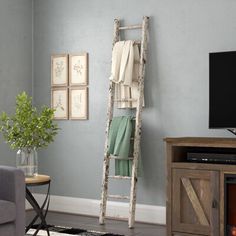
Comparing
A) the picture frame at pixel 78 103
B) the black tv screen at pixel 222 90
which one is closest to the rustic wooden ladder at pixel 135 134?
the picture frame at pixel 78 103

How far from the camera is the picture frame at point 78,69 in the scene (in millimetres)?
5977

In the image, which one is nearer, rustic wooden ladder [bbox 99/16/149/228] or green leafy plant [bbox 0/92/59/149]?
green leafy plant [bbox 0/92/59/149]

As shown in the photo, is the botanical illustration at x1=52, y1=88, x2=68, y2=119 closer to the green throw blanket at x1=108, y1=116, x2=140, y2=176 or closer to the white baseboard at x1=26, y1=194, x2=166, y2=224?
the green throw blanket at x1=108, y1=116, x2=140, y2=176

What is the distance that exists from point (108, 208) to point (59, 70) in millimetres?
1669

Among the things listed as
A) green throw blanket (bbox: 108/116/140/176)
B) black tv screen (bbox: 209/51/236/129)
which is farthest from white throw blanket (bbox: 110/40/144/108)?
black tv screen (bbox: 209/51/236/129)

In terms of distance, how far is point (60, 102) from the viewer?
6180mm

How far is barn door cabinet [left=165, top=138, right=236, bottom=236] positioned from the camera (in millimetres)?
4395

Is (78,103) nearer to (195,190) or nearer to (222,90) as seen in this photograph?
(222,90)

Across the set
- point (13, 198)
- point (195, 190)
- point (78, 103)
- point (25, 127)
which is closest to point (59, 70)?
point (78, 103)

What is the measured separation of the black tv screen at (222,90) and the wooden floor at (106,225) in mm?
1185

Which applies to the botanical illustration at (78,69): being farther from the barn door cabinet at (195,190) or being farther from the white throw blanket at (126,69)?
the barn door cabinet at (195,190)

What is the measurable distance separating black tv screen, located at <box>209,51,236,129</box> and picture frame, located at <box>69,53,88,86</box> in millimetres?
1678

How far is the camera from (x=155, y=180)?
547 centimetres

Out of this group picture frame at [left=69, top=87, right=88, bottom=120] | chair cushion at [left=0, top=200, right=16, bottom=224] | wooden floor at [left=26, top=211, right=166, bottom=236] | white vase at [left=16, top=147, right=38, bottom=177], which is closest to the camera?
chair cushion at [left=0, top=200, right=16, bottom=224]
